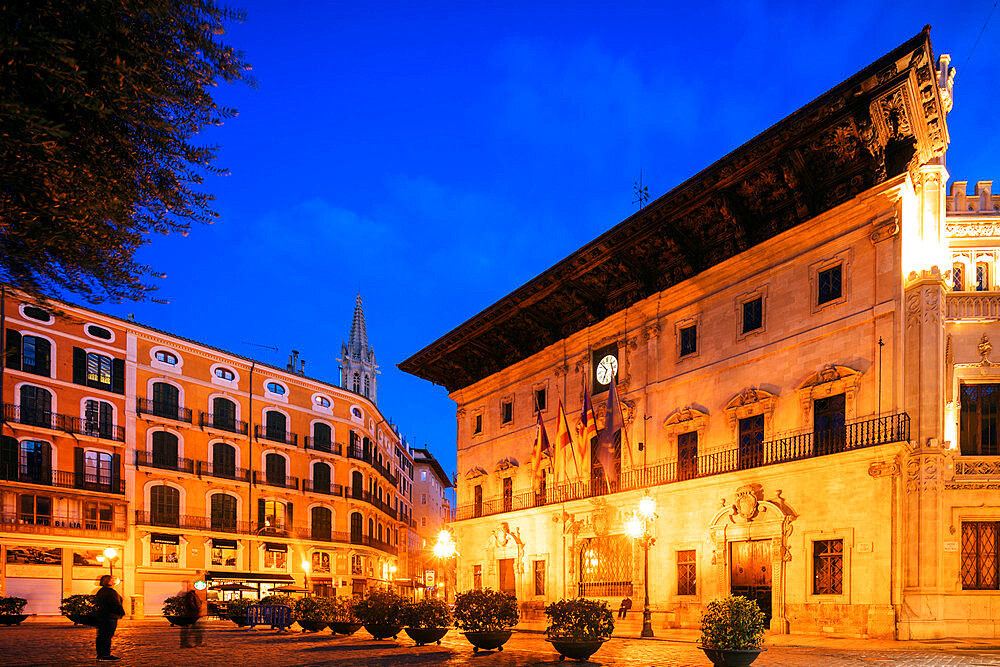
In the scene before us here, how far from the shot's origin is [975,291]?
23.1 meters

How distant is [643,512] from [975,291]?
478 inches

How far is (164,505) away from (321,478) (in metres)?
12.6

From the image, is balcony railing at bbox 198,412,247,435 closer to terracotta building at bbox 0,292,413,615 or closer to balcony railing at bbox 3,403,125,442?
terracotta building at bbox 0,292,413,615

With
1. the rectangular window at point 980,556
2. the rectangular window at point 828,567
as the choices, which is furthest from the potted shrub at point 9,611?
the rectangular window at point 980,556

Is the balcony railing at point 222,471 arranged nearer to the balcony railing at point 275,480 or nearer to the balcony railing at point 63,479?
the balcony railing at point 275,480

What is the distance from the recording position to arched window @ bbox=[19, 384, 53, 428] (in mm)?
44062

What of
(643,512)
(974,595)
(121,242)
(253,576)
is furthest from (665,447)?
(253,576)

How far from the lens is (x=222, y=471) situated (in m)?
53.7

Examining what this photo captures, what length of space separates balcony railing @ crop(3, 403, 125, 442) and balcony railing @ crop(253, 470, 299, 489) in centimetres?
999

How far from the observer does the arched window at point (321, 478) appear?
59428mm

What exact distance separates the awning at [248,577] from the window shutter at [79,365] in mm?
14664

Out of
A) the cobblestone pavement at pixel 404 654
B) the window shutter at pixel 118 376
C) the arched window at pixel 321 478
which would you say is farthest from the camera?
the arched window at pixel 321 478

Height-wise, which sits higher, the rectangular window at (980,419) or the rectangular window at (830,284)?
the rectangular window at (830,284)

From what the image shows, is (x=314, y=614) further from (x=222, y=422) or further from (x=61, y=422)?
(x=222, y=422)
